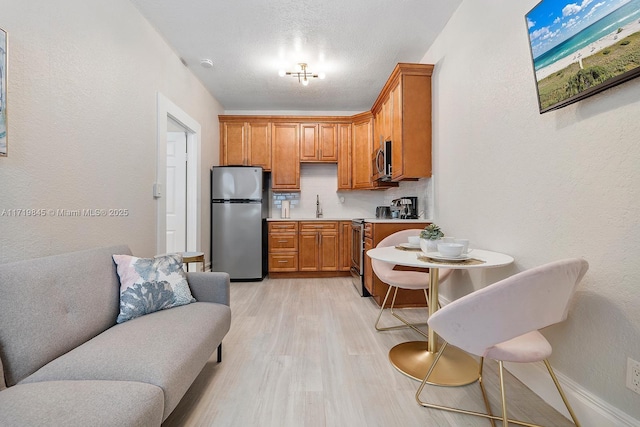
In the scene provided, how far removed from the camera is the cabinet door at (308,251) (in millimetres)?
4305

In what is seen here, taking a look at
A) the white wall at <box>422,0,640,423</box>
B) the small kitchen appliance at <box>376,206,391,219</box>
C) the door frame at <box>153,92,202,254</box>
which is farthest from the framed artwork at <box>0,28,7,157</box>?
the small kitchen appliance at <box>376,206,391,219</box>

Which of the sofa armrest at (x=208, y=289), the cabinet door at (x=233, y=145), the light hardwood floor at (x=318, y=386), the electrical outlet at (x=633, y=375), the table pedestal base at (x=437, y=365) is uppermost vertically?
the cabinet door at (x=233, y=145)

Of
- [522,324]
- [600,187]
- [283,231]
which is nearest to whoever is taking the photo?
[522,324]

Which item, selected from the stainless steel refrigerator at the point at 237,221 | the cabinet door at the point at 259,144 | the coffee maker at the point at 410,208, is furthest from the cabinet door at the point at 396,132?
the cabinet door at the point at 259,144

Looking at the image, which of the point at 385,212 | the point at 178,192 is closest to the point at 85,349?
the point at 178,192

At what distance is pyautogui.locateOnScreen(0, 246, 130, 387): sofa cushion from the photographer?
42.7 inches

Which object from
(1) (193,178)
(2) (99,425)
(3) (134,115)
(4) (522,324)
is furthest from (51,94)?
(4) (522,324)

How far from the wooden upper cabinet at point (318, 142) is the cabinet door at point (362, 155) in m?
0.32

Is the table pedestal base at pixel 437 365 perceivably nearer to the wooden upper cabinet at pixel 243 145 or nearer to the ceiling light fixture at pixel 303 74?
the ceiling light fixture at pixel 303 74

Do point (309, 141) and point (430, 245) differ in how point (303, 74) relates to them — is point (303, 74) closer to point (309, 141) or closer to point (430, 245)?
point (309, 141)

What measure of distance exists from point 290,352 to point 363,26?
2821mm

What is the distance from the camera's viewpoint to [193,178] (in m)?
3.66

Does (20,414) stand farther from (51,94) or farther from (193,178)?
(193,178)

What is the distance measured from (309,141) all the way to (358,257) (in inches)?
80.9
